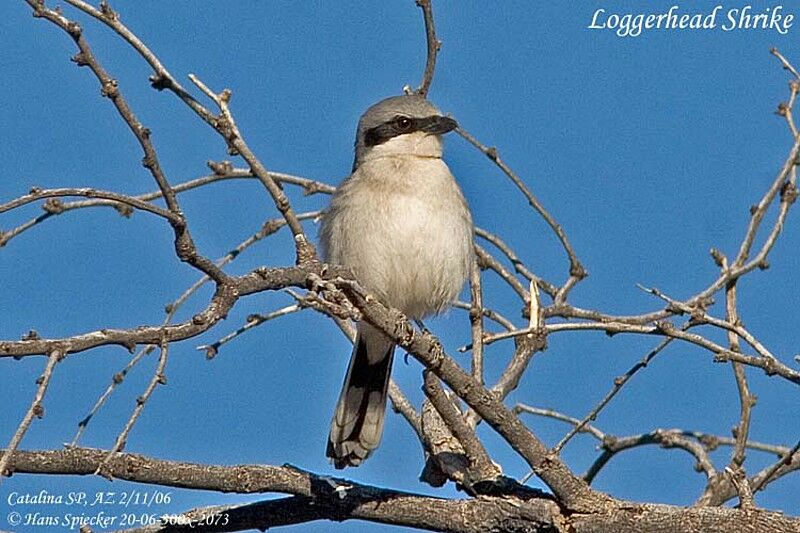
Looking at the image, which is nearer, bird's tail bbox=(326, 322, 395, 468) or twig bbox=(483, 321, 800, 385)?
twig bbox=(483, 321, 800, 385)

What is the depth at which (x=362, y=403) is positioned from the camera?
612cm

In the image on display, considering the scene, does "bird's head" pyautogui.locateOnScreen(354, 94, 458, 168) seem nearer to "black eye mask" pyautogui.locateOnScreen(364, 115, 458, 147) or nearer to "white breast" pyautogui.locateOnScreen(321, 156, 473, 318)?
"black eye mask" pyautogui.locateOnScreen(364, 115, 458, 147)

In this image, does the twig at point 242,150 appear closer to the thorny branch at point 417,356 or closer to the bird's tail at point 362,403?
the thorny branch at point 417,356

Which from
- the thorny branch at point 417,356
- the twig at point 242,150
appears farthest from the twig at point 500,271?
the twig at point 242,150

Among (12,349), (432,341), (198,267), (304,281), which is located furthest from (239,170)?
(12,349)

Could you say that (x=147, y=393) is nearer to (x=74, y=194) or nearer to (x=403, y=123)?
(x=74, y=194)

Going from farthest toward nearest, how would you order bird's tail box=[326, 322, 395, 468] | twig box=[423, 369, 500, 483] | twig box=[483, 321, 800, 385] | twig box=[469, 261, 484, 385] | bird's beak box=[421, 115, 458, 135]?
1. bird's beak box=[421, 115, 458, 135]
2. bird's tail box=[326, 322, 395, 468]
3. twig box=[469, 261, 484, 385]
4. twig box=[423, 369, 500, 483]
5. twig box=[483, 321, 800, 385]

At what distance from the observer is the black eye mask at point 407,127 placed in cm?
638

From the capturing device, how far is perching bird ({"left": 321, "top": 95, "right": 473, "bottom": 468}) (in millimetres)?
6105

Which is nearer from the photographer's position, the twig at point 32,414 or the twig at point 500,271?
the twig at point 32,414

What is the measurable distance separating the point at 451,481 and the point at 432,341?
2.68 feet

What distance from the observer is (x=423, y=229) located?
620 centimetres

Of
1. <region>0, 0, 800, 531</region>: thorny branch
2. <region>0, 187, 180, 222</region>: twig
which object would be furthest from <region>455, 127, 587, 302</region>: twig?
<region>0, 187, 180, 222</region>: twig

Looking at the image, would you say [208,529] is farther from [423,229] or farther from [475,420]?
[423,229]
